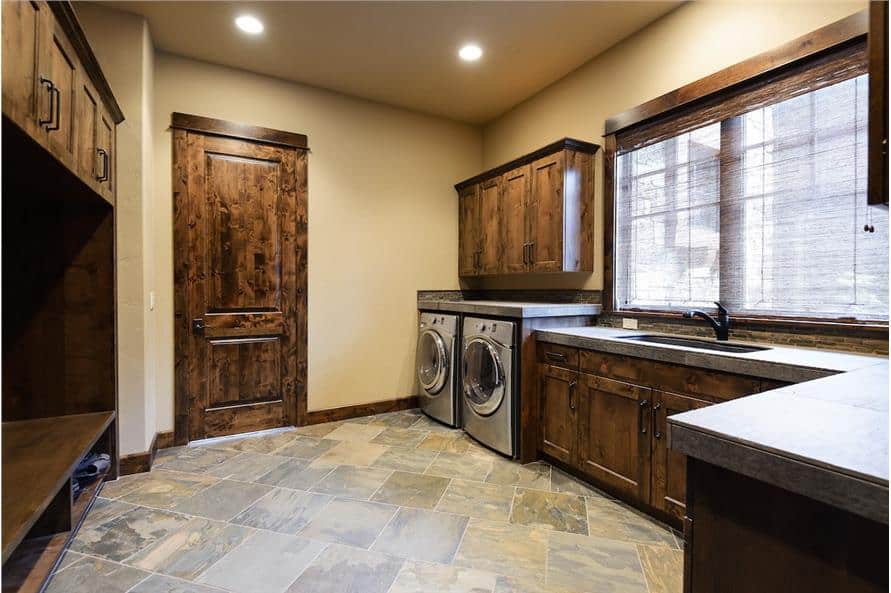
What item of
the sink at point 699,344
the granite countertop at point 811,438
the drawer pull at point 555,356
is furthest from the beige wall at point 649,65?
the granite countertop at point 811,438

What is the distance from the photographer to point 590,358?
98.7 inches

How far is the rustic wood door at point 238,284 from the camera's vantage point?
320cm

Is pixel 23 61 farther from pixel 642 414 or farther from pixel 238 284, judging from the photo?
pixel 642 414

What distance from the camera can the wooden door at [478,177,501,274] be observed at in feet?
12.7

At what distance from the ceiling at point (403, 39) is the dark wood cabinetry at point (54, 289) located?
92 cm

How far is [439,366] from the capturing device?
3688 millimetres

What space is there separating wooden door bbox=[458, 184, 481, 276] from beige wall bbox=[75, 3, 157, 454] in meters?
2.73

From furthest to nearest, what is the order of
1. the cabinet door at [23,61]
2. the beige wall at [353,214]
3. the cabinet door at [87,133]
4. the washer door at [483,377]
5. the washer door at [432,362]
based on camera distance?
the washer door at [432,362], the beige wall at [353,214], the washer door at [483,377], the cabinet door at [87,133], the cabinet door at [23,61]

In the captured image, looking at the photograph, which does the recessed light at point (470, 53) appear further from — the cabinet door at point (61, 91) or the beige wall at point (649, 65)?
the cabinet door at point (61, 91)

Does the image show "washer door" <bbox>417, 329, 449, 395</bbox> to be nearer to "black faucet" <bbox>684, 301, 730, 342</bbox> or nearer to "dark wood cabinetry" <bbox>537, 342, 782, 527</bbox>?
"dark wood cabinetry" <bbox>537, 342, 782, 527</bbox>

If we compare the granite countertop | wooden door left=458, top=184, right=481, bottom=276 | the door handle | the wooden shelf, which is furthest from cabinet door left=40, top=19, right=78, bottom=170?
wooden door left=458, top=184, right=481, bottom=276

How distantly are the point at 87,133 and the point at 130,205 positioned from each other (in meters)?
0.77

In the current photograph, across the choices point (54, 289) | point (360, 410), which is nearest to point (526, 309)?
point (360, 410)

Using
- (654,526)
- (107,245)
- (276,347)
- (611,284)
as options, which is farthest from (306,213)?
(654,526)
